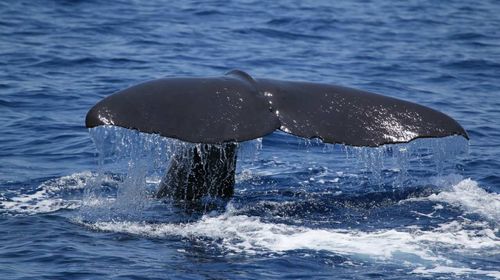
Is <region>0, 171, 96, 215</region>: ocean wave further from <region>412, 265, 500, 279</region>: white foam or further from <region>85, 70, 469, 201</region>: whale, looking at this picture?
<region>412, 265, 500, 279</region>: white foam

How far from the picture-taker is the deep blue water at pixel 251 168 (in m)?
6.48

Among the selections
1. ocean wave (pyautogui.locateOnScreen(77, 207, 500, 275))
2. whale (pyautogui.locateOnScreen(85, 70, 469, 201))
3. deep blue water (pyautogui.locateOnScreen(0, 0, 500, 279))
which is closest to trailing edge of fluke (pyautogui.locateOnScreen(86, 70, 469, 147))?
whale (pyautogui.locateOnScreen(85, 70, 469, 201))

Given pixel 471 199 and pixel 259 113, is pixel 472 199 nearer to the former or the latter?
pixel 471 199

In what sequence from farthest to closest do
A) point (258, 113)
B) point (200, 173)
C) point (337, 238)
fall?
point (200, 173) → point (337, 238) → point (258, 113)

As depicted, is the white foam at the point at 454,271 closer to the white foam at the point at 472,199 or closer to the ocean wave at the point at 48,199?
the white foam at the point at 472,199

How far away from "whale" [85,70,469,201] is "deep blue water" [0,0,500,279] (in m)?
0.55

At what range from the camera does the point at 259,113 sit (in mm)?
6430

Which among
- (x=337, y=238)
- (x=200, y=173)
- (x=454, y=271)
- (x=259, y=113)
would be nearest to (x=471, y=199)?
(x=337, y=238)

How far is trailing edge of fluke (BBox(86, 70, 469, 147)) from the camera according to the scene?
6.05 metres

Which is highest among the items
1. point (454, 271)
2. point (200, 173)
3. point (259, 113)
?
point (259, 113)

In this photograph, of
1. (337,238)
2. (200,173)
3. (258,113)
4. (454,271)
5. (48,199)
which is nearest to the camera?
(454,271)

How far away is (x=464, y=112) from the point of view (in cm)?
1256

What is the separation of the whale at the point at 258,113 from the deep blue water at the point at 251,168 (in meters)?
0.55

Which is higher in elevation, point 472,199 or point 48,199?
point 472,199
